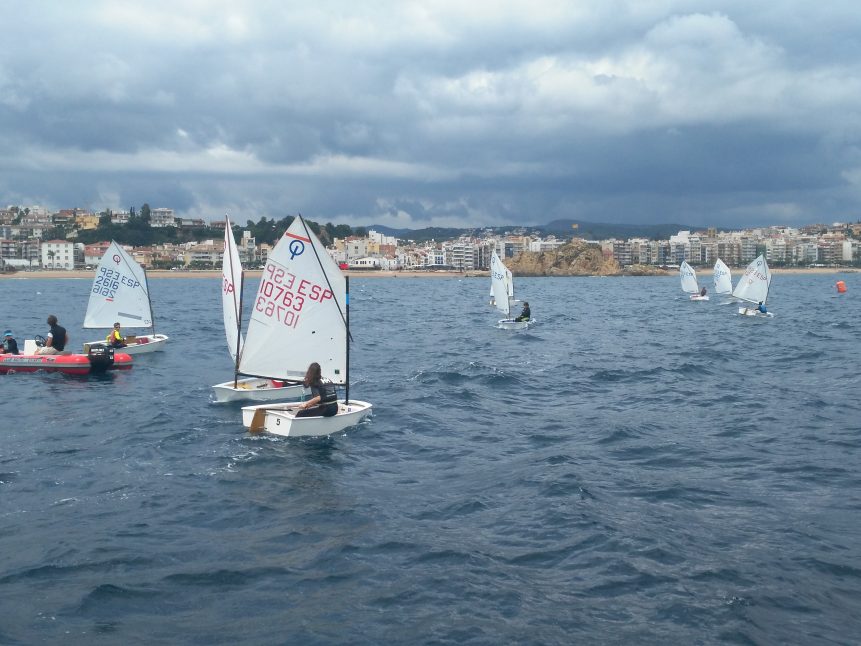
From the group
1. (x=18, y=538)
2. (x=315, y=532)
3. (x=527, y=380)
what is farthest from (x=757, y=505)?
(x=527, y=380)

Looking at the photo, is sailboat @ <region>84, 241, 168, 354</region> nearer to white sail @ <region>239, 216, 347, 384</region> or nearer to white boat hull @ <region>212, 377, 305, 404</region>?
white boat hull @ <region>212, 377, 305, 404</region>

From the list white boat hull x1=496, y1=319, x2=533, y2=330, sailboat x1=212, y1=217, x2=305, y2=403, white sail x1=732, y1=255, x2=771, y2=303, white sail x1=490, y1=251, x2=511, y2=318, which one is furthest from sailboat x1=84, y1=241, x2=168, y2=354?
white sail x1=732, y1=255, x2=771, y2=303

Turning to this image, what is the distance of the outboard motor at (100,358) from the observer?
26688mm

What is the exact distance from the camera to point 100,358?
2673 centimetres

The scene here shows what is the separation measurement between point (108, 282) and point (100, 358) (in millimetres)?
7961

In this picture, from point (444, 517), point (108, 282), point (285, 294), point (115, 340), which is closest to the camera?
point (444, 517)

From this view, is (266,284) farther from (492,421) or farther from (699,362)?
(699,362)

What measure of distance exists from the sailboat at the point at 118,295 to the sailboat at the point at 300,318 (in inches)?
598

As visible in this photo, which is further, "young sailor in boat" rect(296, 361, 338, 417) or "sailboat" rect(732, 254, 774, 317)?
"sailboat" rect(732, 254, 774, 317)

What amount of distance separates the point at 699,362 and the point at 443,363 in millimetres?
9945

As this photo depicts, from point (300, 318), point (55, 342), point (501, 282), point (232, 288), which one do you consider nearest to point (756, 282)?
point (501, 282)

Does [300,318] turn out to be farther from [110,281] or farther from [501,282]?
[501,282]

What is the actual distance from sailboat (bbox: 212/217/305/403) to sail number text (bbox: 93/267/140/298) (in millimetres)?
12039

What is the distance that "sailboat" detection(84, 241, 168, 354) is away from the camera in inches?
1315
